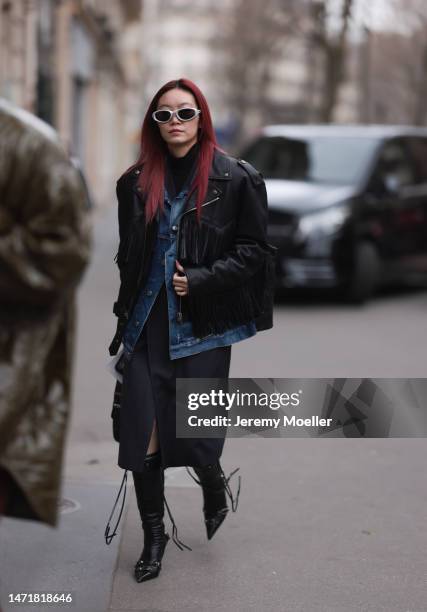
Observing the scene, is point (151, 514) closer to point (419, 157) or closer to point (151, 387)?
point (151, 387)

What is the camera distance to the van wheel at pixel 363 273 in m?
11.4

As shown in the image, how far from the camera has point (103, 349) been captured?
8977 mm

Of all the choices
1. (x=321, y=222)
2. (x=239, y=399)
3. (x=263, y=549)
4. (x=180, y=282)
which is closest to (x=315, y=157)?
(x=321, y=222)

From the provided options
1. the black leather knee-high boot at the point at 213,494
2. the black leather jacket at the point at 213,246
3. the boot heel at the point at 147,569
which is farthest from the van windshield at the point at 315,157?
the boot heel at the point at 147,569

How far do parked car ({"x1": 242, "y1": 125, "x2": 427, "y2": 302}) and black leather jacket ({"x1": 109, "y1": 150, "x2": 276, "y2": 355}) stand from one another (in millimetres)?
7127

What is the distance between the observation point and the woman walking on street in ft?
12.5

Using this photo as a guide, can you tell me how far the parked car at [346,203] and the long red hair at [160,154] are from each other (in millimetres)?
7093

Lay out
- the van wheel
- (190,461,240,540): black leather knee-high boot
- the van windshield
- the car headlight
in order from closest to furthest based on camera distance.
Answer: (190,461,240,540): black leather knee-high boot, the car headlight, the van wheel, the van windshield

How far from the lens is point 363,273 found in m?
11.4

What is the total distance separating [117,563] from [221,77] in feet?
205

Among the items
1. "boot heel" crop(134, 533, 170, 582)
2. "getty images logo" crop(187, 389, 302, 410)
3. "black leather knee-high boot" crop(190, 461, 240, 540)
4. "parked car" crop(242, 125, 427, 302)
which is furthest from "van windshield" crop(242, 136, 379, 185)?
"boot heel" crop(134, 533, 170, 582)

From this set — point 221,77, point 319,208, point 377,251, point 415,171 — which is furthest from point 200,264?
point 221,77

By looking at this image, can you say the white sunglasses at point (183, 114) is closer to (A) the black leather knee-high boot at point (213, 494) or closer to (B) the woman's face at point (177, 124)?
(B) the woman's face at point (177, 124)

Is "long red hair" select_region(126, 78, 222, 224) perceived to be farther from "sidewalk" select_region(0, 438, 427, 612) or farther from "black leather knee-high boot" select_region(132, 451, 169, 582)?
"sidewalk" select_region(0, 438, 427, 612)
